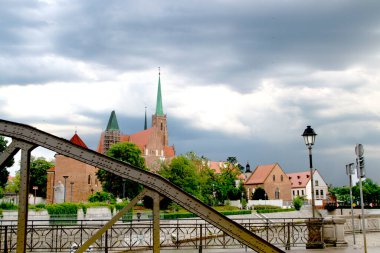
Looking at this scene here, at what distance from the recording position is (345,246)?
1636 centimetres

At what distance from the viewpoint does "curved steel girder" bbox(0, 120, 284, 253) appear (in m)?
6.29

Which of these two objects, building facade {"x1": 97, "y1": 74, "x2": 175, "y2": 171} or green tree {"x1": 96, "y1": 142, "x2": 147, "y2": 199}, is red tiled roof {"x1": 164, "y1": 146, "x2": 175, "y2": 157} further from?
green tree {"x1": 96, "y1": 142, "x2": 147, "y2": 199}

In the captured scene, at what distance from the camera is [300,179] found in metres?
109

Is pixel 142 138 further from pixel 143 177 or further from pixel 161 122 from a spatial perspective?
pixel 143 177

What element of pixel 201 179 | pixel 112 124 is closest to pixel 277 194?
pixel 201 179

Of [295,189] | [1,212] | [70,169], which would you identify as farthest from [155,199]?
[295,189]

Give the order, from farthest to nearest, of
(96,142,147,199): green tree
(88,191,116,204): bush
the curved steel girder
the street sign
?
1. (96,142,147,199): green tree
2. (88,191,116,204): bush
3. the street sign
4. the curved steel girder

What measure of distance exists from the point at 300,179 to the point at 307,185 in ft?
13.6

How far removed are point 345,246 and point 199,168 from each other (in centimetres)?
6313

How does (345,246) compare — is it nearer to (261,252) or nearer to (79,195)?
(261,252)

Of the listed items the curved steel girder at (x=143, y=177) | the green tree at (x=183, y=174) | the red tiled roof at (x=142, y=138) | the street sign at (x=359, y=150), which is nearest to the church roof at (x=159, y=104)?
the red tiled roof at (x=142, y=138)

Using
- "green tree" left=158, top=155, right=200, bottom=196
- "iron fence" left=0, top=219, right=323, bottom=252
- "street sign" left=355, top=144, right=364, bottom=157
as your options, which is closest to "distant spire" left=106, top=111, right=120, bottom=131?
"green tree" left=158, top=155, right=200, bottom=196

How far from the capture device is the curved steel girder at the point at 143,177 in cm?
629

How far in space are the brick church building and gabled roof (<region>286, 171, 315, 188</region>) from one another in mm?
34130
